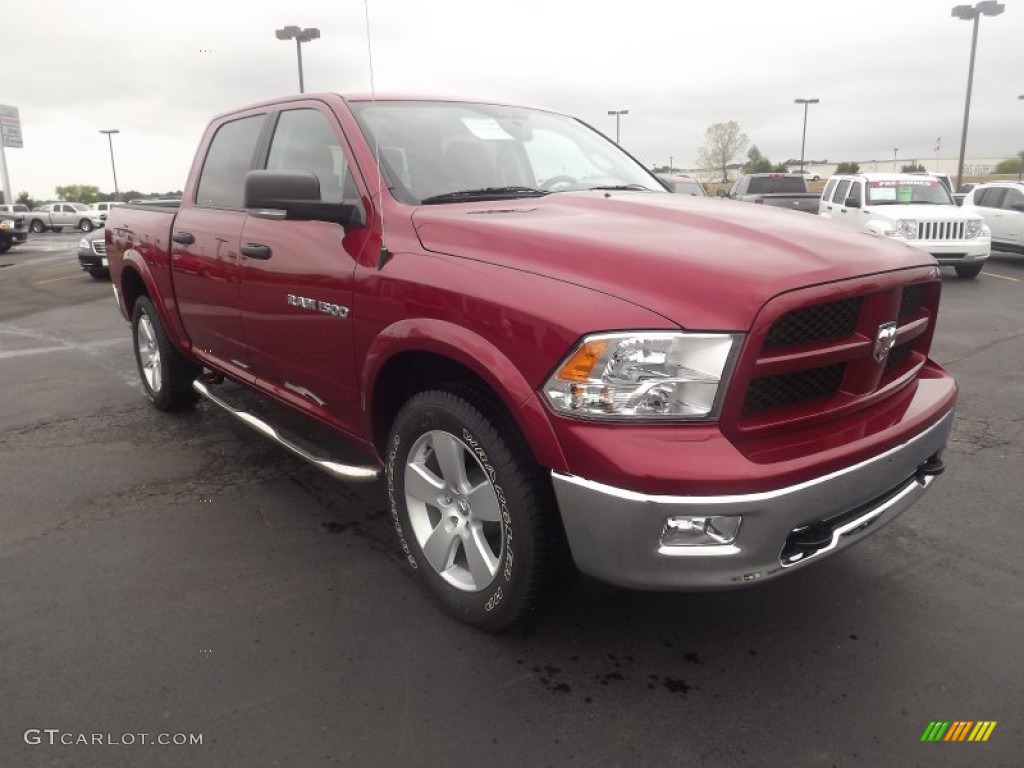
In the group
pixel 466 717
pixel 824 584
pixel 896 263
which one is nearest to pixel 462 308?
pixel 466 717

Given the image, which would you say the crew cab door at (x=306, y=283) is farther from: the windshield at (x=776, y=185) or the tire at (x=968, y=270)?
the windshield at (x=776, y=185)

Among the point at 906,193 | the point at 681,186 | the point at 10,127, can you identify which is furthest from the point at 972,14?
the point at 10,127

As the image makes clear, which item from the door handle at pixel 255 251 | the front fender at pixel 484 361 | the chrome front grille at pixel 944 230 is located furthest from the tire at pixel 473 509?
the chrome front grille at pixel 944 230

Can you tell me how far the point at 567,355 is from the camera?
2.17 metres

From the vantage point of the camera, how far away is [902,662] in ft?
8.43

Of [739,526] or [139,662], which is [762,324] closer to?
[739,526]

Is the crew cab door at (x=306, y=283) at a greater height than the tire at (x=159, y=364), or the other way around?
the crew cab door at (x=306, y=283)

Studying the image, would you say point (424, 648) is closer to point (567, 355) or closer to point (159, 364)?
point (567, 355)

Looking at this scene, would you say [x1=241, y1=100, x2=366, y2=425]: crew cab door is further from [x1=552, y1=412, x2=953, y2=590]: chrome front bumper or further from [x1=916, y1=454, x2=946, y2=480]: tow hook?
[x1=916, y1=454, x2=946, y2=480]: tow hook

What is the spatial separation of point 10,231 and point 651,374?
89.1 ft

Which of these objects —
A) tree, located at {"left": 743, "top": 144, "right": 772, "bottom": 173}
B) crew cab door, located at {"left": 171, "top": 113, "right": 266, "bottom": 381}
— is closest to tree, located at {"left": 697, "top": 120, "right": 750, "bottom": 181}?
tree, located at {"left": 743, "top": 144, "right": 772, "bottom": 173}

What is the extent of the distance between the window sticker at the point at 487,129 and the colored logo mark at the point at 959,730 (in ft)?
9.00

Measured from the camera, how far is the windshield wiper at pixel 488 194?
303 cm

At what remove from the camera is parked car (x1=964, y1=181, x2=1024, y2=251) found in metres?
15.2
